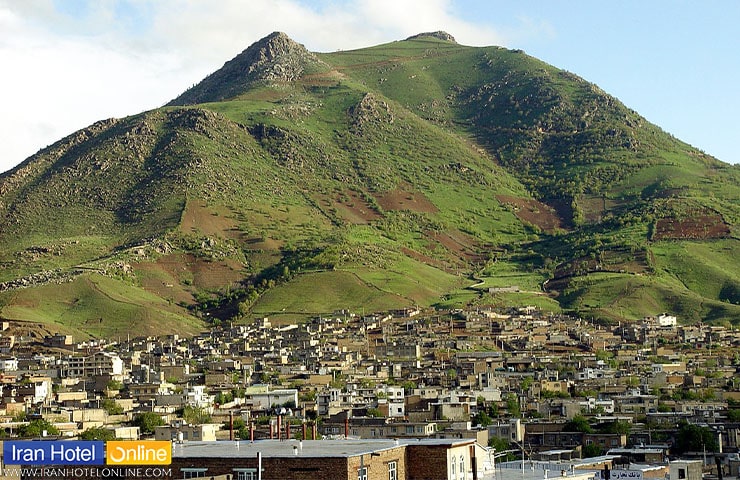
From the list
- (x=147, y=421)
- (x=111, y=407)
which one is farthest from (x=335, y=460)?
(x=111, y=407)

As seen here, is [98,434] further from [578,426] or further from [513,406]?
[513,406]

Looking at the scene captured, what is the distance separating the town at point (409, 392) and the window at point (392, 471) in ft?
0.40

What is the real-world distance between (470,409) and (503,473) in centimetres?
7183

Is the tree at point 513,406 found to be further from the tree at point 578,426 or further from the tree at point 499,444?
A: the tree at point 499,444

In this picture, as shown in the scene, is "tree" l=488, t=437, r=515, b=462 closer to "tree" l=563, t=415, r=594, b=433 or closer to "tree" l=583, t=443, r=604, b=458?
"tree" l=583, t=443, r=604, b=458

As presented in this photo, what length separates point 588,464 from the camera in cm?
6688

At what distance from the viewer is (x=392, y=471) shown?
40625mm

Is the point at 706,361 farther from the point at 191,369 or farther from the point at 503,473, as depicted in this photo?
the point at 503,473

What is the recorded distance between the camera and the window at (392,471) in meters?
40.4

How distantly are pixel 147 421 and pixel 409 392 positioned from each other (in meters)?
32.3

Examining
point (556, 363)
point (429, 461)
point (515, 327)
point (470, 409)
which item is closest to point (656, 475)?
point (429, 461)

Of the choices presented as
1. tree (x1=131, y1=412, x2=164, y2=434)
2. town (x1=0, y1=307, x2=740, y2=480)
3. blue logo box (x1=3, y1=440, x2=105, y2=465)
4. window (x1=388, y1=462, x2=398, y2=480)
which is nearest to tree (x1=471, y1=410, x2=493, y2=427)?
town (x1=0, y1=307, x2=740, y2=480)

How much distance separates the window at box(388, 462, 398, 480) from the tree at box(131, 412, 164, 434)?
65.7m

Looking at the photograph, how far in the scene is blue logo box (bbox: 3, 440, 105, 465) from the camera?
40312 millimetres
